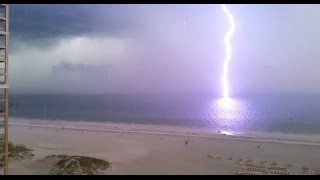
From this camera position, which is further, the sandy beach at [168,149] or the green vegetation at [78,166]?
the sandy beach at [168,149]

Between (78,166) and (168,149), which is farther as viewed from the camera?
(168,149)

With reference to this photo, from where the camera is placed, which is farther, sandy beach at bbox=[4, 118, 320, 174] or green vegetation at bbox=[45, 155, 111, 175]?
sandy beach at bbox=[4, 118, 320, 174]

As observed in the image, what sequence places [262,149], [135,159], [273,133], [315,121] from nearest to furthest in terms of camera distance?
[135,159] → [262,149] → [273,133] → [315,121]

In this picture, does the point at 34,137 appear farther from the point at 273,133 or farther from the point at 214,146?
the point at 273,133
